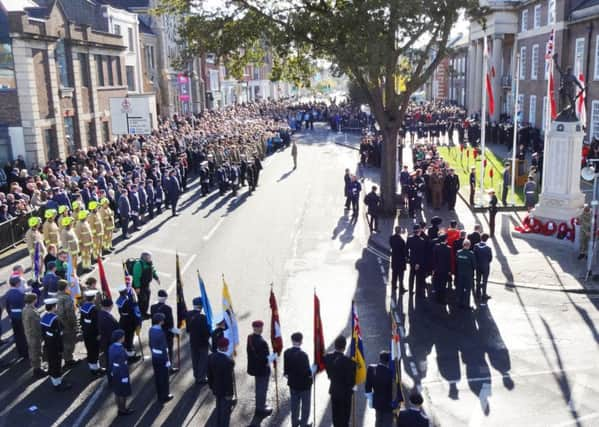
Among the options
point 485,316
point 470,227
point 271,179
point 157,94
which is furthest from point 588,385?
point 157,94

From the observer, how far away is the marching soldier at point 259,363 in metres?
9.27

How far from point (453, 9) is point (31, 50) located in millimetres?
19092

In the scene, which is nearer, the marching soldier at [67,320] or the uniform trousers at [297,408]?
the uniform trousers at [297,408]

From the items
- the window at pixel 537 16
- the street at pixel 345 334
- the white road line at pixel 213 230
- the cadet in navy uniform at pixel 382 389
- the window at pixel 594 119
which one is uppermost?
the window at pixel 537 16

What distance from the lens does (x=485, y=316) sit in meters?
13.3

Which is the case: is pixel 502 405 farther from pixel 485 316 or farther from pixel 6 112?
pixel 6 112

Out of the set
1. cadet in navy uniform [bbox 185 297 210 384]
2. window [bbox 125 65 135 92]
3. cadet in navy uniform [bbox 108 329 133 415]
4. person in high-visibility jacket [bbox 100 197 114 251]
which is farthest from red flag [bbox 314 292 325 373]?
window [bbox 125 65 135 92]

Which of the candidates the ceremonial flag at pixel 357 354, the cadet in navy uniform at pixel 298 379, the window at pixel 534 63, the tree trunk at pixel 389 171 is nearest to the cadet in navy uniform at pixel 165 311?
the cadet in navy uniform at pixel 298 379

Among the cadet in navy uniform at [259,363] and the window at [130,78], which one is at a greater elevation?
the window at [130,78]

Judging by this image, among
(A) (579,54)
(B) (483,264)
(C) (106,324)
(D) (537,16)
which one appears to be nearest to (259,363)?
(C) (106,324)

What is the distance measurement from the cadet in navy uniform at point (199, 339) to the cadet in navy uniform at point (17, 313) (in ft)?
10.9

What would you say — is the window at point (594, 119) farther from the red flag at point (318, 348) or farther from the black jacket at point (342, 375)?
the black jacket at point (342, 375)

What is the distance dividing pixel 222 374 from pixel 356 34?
550 inches

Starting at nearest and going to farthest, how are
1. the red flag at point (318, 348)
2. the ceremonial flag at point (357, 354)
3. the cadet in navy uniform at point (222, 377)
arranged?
1. the cadet in navy uniform at point (222, 377)
2. the ceremonial flag at point (357, 354)
3. the red flag at point (318, 348)
